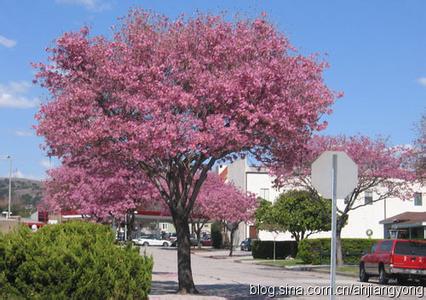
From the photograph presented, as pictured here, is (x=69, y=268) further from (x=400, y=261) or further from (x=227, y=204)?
(x=227, y=204)

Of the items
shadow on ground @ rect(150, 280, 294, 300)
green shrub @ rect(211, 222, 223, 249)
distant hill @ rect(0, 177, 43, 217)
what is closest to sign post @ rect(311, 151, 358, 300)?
shadow on ground @ rect(150, 280, 294, 300)

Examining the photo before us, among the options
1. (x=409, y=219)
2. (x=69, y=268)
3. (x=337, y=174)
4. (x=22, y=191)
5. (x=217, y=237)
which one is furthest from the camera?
(x=22, y=191)

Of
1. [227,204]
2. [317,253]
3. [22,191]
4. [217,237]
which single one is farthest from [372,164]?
[22,191]

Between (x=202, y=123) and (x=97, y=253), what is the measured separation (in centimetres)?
583

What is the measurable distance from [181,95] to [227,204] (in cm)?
4285

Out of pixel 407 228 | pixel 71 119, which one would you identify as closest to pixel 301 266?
pixel 407 228

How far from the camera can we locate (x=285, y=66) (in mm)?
17078

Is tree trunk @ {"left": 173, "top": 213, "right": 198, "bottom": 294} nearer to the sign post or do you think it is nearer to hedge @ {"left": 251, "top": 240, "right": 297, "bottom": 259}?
the sign post

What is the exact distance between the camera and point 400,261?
25.7m

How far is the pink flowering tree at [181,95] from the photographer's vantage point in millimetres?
16203

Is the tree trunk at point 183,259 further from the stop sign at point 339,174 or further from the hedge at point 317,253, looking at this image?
the hedge at point 317,253

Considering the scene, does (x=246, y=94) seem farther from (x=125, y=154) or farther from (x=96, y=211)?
(x=96, y=211)

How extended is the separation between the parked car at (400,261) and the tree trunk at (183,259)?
9.81 meters

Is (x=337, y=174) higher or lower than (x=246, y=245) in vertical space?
higher
